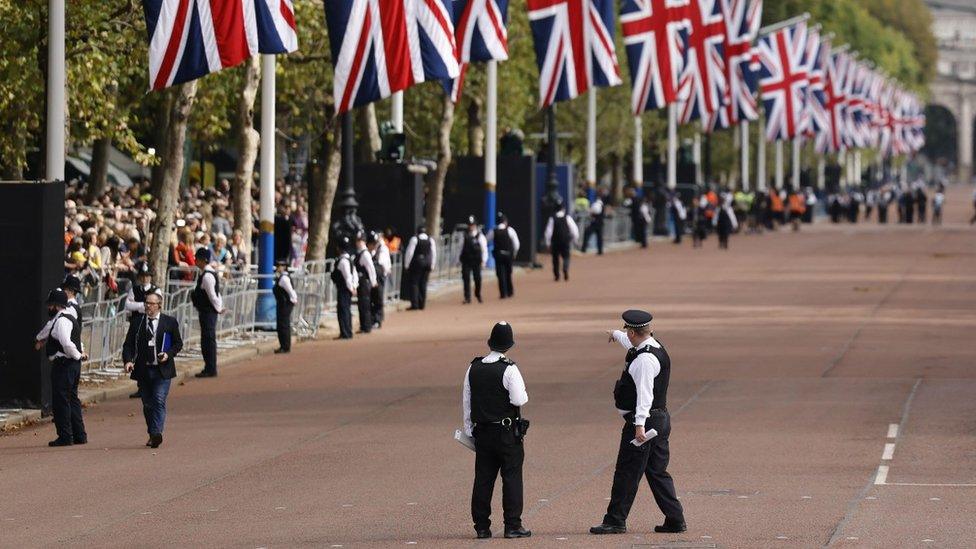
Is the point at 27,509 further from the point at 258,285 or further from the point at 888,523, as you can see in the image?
the point at 258,285

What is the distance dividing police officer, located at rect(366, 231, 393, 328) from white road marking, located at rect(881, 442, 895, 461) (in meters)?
14.4

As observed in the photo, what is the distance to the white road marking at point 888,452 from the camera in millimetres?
19031

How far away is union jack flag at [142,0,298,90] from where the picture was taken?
23.4m

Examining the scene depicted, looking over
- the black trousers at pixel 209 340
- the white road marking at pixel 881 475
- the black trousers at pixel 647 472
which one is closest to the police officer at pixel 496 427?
the black trousers at pixel 647 472

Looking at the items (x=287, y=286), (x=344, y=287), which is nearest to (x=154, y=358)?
(x=287, y=286)

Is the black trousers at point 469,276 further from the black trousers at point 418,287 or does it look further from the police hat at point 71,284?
the police hat at point 71,284

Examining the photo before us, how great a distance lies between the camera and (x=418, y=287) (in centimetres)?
3725

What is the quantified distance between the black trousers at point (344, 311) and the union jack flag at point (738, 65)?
1159 inches

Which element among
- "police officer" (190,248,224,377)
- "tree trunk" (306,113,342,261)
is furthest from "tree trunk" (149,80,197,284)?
"tree trunk" (306,113,342,261)

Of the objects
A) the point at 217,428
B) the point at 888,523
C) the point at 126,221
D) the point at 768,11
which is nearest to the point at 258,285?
the point at 126,221

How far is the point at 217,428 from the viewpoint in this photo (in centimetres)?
2139

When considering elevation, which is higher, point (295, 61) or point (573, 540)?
point (295, 61)

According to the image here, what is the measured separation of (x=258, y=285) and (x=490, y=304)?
7430 millimetres

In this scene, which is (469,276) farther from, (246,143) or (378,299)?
(246,143)
